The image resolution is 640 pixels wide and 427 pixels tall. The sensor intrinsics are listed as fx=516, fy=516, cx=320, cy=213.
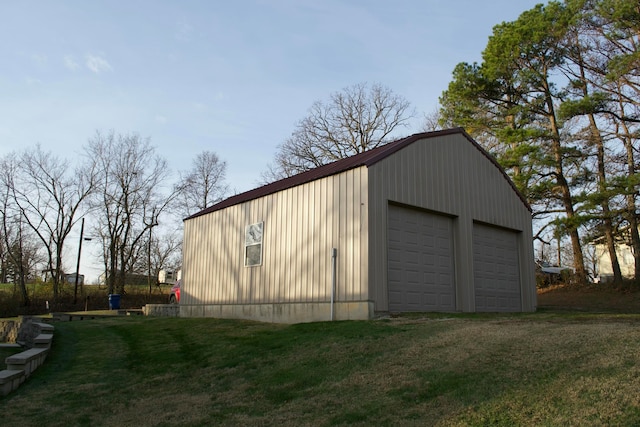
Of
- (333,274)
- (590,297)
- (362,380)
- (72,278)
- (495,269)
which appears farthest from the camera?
(72,278)

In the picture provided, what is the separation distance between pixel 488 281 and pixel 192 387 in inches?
349

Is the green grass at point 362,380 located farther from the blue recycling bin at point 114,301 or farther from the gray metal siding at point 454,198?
the blue recycling bin at point 114,301

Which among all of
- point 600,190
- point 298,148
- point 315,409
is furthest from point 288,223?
point 298,148

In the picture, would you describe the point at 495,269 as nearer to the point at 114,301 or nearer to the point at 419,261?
the point at 419,261

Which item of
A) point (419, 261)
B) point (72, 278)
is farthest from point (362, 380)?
point (72, 278)

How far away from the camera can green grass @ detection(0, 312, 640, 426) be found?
14.2 feet

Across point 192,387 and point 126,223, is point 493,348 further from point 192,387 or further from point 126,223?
point 126,223

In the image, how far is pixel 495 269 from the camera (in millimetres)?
13680

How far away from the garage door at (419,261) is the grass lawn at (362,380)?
1.37 meters

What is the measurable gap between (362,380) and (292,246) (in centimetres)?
670

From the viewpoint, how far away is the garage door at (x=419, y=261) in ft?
36.0

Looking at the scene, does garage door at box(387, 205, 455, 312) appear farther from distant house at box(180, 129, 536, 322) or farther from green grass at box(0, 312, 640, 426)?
green grass at box(0, 312, 640, 426)

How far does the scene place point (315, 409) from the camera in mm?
5039

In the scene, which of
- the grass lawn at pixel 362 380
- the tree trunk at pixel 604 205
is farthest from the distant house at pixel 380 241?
the tree trunk at pixel 604 205
